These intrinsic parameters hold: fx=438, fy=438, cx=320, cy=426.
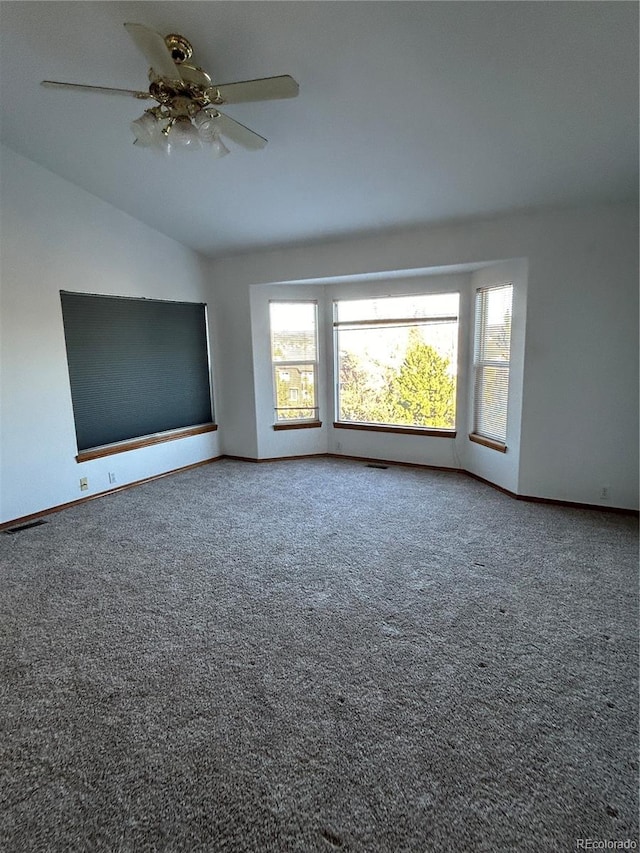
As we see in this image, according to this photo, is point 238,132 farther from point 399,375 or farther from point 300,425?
point 300,425

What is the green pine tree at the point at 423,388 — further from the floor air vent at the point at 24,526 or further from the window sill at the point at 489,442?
the floor air vent at the point at 24,526

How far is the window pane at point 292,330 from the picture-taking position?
Answer: 5469mm

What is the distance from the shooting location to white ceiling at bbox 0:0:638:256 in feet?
7.00

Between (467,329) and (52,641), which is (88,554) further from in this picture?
(467,329)

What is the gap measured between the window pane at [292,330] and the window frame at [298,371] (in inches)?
0.7

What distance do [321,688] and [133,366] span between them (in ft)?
12.6

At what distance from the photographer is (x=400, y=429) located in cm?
532

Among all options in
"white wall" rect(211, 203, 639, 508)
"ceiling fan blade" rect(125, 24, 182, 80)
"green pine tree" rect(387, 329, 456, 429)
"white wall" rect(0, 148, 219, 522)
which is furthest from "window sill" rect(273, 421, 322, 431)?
"ceiling fan blade" rect(125, 24, 182, 80)

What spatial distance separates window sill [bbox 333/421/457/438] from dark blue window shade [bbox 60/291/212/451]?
1.78m

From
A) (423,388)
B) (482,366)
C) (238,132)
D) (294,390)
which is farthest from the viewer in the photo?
(294,390)

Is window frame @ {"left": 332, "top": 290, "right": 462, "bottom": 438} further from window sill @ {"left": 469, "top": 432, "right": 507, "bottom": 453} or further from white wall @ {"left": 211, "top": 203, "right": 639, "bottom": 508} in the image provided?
white wall @ {"left": 211, "top": 203, "right": 639, "bottom": 508}

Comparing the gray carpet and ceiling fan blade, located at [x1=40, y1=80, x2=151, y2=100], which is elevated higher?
ceiling fan blade, located at [x1=40, y1=80, x2=151, y2=100]

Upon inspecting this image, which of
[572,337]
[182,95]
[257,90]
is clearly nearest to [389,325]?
[572,337]

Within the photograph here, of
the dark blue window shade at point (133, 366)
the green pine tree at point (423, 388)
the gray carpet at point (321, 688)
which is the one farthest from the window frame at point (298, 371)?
the gray carpet at point (321, 688)
